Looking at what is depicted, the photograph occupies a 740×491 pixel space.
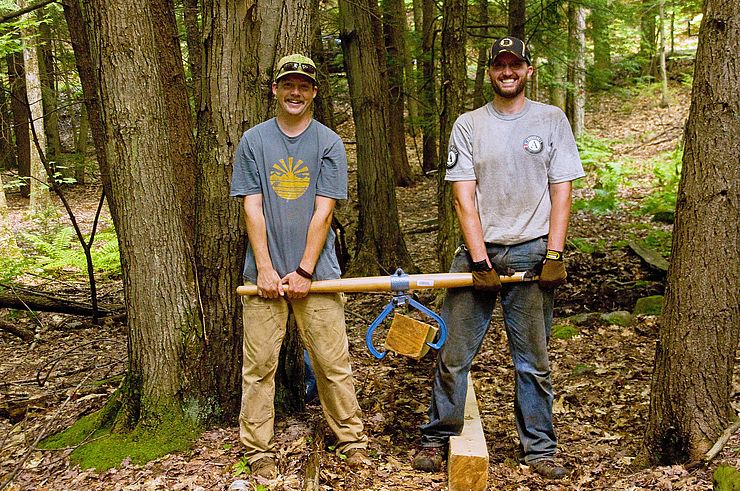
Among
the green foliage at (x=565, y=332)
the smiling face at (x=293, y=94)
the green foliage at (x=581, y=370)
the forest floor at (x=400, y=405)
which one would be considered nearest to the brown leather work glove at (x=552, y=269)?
the forest floor at (x=400, y=405)

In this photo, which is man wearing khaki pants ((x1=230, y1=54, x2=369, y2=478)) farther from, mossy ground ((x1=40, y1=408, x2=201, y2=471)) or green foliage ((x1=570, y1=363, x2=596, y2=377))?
green foliage ((x1=570, y1=363, x2=596, y2=377))

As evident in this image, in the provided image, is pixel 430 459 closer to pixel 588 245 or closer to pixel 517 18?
pixel 588 245

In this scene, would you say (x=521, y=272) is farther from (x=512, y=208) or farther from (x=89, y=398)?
(x=89, y=398)

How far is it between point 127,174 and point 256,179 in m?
1.00

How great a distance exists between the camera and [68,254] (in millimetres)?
12602

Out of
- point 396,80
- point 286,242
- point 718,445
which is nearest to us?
point 718,445

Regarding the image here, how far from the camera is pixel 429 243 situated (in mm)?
11922

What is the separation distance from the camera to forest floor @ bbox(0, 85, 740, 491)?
4047 millimetres

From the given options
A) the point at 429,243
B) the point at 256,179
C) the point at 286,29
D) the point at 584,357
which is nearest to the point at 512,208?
the point at 256,179

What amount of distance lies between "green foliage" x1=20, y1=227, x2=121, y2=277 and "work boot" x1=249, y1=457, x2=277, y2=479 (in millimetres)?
8316

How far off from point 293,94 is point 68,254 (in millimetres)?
10171

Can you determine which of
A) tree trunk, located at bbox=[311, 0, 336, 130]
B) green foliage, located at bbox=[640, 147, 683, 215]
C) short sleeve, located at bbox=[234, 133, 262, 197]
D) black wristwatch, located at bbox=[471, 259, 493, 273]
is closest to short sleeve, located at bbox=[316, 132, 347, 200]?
short sleeve, located at bbox=[234, 133, 262, 197]

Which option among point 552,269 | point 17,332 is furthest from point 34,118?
point 552,269

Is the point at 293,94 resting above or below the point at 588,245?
above
